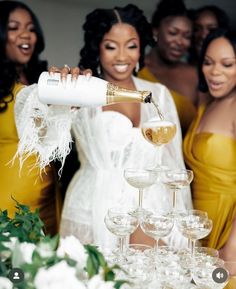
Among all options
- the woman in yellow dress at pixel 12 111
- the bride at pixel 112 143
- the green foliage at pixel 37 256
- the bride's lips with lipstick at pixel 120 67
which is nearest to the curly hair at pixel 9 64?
the woman in yellow dress at pixel 12 111

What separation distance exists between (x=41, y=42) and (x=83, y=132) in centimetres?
56

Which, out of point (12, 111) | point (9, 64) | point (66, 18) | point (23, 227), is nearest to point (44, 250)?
point (23, 227)

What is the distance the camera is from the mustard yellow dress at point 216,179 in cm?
225

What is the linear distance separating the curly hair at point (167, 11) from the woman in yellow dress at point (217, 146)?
691 mm

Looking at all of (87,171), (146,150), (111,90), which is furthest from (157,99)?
(111,90)

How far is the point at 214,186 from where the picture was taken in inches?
89.3

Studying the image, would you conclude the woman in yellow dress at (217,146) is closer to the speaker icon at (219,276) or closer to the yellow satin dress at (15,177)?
the yellow satin dress at (15,177)

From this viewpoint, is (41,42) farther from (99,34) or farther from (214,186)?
(214,186)

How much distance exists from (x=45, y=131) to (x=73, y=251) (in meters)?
0.68

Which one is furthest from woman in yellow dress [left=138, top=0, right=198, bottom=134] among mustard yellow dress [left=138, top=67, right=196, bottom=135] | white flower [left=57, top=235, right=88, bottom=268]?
white flower [left=57, top=235, right=88, bottom=268]

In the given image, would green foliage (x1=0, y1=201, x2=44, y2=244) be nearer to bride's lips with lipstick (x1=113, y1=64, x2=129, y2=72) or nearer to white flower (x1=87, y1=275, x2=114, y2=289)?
white flower (x1=87, y1=275, x2=114, y2=289)

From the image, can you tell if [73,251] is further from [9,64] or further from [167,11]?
[167,11]

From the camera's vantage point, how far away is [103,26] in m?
2.23

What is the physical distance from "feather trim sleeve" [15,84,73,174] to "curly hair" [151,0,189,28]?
145cm
